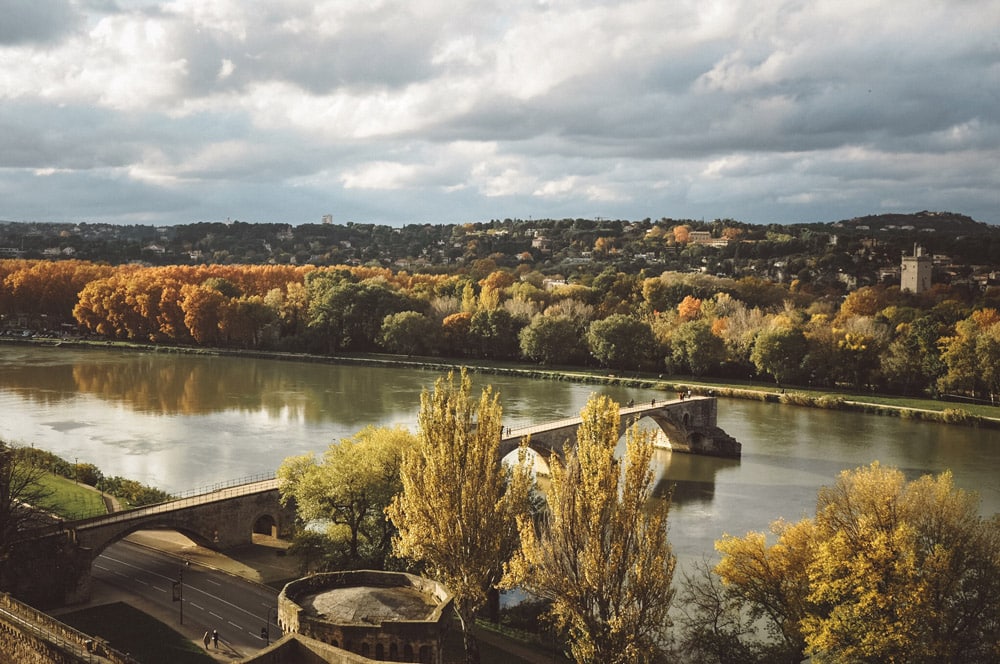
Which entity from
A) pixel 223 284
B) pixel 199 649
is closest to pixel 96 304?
pixel 223 284

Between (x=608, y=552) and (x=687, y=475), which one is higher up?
(x=608, y=552)

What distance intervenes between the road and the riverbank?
120 feet

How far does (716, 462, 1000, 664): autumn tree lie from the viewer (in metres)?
18.0

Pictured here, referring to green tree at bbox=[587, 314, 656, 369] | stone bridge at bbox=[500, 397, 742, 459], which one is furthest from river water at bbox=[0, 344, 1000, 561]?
green tree at bbox=[587, 314, 656, 369]

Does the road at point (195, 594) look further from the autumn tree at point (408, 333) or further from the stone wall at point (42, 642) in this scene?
the autumn tree at point (408, 333)

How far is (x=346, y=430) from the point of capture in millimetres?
43750

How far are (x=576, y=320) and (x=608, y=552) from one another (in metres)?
58.8

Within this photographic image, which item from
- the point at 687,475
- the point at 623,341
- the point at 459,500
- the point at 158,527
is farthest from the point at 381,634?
the point at 623,341

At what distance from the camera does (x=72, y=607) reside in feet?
71.8

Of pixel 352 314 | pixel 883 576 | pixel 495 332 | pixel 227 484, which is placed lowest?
pixel 227 484

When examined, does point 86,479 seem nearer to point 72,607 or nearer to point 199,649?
point 72,607

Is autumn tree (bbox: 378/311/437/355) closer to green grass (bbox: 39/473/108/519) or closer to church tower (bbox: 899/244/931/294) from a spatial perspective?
green grass (bbox: 39/473/108/519)

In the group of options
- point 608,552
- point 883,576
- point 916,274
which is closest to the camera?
point 608,552

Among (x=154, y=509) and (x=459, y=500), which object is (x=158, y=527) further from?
(x=459, y=500)
